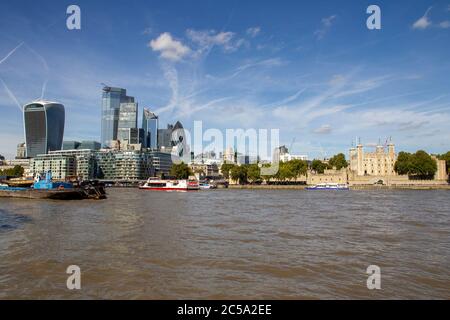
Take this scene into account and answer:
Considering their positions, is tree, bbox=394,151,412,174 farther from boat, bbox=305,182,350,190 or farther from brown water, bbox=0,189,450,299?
brown water, bbox=0,189,450,299

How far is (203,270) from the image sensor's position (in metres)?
12.3

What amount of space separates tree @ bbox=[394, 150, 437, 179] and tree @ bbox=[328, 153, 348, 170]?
22015mm

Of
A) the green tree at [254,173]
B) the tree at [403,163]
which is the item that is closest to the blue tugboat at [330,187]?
the tree at [403,163]

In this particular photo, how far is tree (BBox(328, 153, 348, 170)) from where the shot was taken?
153 metres

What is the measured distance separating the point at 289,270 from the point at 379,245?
280 inches

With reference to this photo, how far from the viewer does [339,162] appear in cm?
15338

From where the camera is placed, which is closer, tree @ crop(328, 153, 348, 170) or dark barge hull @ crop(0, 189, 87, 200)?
dark barge hull @ crop(0, 189, 87, 200)

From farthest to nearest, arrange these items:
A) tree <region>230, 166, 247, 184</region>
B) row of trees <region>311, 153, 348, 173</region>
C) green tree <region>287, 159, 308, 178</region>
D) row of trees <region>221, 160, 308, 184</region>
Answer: tree <region>230, 166, 247, 184</region> < row of trees <region>311, 153, 348, 173</region> < green tree <region>287, 159, 308, 178</region> < row of trees <region>221, 160, 308, 184</region>

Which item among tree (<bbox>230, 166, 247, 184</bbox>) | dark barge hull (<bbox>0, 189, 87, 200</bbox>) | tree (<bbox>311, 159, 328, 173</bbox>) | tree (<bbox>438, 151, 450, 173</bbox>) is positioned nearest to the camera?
dark barge hull (<bbox>0, 189, 87, 200</bbox>)

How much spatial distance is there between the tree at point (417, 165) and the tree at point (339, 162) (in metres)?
22.0

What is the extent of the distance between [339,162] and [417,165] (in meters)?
32.4

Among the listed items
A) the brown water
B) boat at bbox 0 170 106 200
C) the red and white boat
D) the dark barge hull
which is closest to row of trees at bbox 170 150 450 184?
the red and white boat

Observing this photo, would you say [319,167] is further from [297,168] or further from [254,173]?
[254,173]
